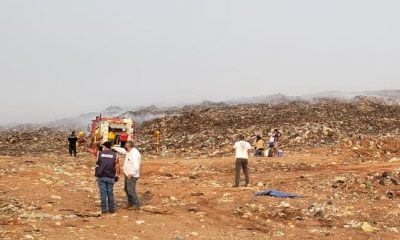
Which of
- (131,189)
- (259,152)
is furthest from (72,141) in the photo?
(131,189)

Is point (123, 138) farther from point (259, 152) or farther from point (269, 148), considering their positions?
point (269, 148)

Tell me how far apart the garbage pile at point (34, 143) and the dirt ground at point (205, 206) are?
879 centimetres

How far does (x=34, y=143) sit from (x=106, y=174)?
21.4 m

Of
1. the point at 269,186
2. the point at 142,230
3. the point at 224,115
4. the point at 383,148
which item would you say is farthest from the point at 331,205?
the point at 224,115

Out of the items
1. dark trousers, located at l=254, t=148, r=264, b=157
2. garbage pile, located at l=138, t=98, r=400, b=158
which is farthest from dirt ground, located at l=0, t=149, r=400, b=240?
garbage pile, located at l=138, t=98, r=400, b=158

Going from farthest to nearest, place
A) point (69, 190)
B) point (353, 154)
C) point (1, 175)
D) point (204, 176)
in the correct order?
point (353, 154) → point (204, 176) → point (1, 175) → point (69, 190)

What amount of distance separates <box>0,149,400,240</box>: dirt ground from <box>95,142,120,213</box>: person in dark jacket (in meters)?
0.31

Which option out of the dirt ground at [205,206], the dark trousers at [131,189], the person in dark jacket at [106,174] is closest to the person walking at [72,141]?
the dirt ground at [205,206]

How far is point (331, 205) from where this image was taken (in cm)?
1138

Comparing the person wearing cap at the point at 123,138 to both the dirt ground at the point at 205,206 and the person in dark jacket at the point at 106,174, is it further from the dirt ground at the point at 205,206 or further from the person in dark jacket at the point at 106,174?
the person in dark jacket at the point at 106,174

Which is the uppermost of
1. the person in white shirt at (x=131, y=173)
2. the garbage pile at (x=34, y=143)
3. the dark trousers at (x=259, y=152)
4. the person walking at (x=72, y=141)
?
the person in white shirt at (x=131, y=173)

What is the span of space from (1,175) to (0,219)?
5.23 metres

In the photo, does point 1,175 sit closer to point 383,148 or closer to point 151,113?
point 383,148

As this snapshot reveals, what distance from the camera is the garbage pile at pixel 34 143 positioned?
26128 mm
